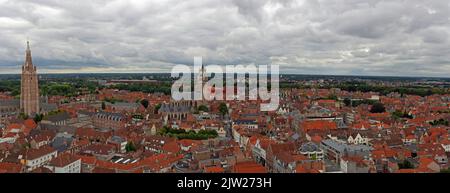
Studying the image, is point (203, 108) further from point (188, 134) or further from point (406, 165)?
point (406, 165)

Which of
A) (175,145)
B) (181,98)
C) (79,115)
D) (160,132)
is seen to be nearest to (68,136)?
(160,132)

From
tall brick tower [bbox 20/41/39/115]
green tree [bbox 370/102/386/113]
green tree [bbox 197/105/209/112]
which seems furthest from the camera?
green tree [bbox 370/102/386/113]

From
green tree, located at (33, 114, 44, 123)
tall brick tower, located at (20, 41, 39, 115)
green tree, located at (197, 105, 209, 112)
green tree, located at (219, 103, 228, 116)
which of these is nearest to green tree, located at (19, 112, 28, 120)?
tall brick tower, located at (20, 41, 39, 115)

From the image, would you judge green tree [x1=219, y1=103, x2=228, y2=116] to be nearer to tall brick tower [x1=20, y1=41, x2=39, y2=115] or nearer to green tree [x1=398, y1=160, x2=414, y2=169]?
tall brick tower [x1=20, y1=41, x2=39, y2=115]

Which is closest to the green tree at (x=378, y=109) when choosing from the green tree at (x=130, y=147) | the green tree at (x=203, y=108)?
the green tree at (x=203, y=108)

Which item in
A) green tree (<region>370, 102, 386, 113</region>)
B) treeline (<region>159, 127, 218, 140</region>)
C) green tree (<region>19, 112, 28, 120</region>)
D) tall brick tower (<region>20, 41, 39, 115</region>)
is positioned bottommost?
green tree (<region>370, 102, 386, 113</region>)

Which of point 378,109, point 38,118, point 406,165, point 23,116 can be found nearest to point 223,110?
point 38,118

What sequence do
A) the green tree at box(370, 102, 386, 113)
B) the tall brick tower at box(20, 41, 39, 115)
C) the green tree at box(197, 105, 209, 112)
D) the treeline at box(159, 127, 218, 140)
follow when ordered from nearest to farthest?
the treeline at box(159, 127, 218, 140) → the tall brick tower at box(20, 41, 39, 115) → the green tree at box(197, 105, 209, 112) → the green tree at box(370, 102, 386, 113)

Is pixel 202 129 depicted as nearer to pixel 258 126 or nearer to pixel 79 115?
pixel 258 126
